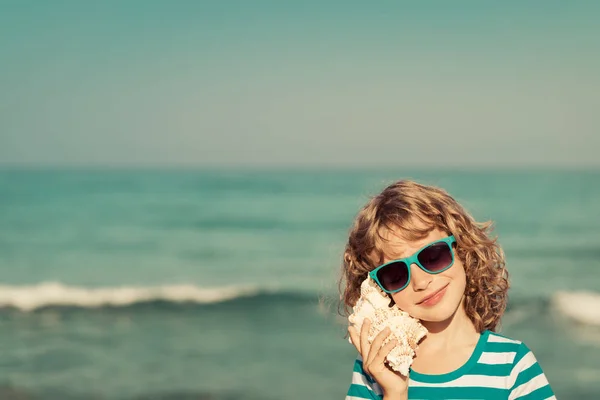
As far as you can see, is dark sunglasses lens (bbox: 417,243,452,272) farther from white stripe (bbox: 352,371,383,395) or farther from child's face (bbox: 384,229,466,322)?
white stripe (bbox: 352,371,383,395)

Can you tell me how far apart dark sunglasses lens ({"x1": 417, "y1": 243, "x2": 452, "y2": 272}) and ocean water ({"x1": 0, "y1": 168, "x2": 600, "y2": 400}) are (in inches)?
28.0

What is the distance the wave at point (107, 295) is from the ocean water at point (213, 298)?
43mm

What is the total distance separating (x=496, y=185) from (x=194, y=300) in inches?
1128

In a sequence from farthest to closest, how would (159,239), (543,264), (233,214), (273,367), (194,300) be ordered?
1. (233,214)
2. (159,239)
3. (543,264)
4. (194,300)
5. (273,367)

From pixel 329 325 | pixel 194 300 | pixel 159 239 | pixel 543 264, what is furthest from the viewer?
pixel 159 239

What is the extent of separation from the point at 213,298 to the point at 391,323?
35.9ft

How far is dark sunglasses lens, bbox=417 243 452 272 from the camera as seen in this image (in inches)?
109

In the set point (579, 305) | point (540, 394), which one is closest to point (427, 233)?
point (540, 394)

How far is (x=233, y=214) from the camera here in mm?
27375

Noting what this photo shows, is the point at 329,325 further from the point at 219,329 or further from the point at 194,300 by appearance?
the point at 194,300

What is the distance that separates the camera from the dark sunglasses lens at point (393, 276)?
2.78 metres

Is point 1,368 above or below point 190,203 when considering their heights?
below

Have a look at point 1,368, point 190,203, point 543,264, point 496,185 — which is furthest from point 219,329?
point 496,185

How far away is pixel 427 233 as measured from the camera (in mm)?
2840
